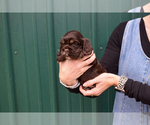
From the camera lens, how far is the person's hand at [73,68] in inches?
59.9

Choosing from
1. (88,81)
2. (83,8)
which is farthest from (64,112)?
(83,8)

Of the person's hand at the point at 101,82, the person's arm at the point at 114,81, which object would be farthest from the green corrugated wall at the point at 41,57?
the person's hand at the point at 101,82

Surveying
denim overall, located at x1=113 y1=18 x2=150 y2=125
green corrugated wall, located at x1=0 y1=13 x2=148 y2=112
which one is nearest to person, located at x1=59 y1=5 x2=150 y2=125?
denim overall, located at x1=113 y1=18 x2=150 y2=125

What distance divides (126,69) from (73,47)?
0.70 m

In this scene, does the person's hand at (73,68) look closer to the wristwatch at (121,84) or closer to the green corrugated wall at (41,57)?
the wristwatch at (121,84)

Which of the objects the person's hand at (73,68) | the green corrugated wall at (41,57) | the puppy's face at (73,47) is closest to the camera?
the puppy's face at (73,47)

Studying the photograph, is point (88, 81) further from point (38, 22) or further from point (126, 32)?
point (38, 22)

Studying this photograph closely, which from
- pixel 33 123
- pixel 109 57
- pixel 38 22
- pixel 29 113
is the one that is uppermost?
pixel 38 22

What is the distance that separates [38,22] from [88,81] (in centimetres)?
145

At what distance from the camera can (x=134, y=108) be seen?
1683 millimetres

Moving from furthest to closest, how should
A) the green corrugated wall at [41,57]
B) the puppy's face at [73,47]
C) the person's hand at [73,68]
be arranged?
1. the green corrugated wall at [41,57]
2. the person's hand at [73,68]
3. the puppy's face at [73,47]

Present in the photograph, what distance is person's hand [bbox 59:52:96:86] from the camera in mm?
1522

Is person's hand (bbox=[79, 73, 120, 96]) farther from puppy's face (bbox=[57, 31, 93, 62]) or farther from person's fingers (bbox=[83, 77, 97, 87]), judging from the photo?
puppy's face (bbox=[57, 31, 93, 62])

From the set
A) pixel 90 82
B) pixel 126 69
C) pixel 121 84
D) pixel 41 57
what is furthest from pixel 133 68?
pixel 41 57
